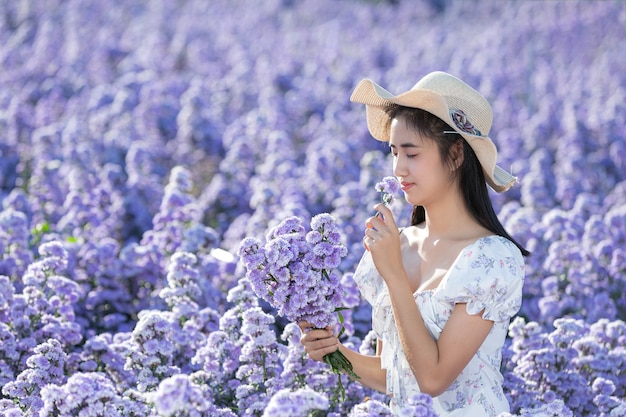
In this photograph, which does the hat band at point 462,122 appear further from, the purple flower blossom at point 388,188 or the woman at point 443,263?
the purple flower blossom at point 388,188

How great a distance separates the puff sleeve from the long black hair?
0.38 ft

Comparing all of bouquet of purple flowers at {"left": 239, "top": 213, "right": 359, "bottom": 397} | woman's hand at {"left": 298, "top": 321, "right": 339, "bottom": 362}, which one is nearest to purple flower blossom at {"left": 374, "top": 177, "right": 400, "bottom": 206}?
bouquet of purple flowers at {"left": 239, "top": 213, "right": 359, "bottom": 397}

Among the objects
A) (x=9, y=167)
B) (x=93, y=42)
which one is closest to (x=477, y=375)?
(x=9, y=167)

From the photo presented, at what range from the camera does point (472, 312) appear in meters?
2.42

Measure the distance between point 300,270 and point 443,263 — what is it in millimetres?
533

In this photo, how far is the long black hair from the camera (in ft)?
8.39

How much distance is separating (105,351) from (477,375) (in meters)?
1.49

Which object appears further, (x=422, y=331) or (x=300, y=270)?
(x=422, y=331)

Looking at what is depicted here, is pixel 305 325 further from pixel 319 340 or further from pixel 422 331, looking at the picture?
pixel 422 331

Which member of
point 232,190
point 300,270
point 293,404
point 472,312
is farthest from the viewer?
point 232,190

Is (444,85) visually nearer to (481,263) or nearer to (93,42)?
(481,263)

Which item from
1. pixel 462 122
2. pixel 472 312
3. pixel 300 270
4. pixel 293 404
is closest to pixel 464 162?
pixel 462 122

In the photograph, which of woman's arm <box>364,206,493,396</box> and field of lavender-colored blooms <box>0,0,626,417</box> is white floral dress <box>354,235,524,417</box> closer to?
woman's arm <box>364,206,493,396</box>

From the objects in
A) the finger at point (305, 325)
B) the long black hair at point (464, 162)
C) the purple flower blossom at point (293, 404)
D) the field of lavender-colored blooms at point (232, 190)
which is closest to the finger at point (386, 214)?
the long black hair at point (464, 162)
